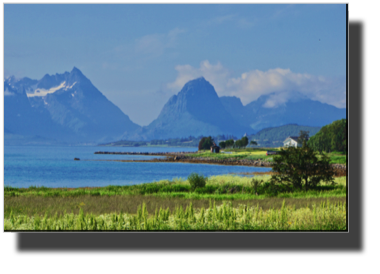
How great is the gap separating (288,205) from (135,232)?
341cm

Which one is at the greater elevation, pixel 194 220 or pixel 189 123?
pixel 189 123

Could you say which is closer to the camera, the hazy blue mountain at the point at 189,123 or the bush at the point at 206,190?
the bush at the point at 206,190

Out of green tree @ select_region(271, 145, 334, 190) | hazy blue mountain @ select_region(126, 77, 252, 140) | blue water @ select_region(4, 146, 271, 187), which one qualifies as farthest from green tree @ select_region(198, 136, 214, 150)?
green tree @ select_region(271, 145, 334, 190)

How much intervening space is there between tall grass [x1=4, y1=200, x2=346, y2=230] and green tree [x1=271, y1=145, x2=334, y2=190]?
3.29 metres

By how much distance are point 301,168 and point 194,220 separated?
499 cm

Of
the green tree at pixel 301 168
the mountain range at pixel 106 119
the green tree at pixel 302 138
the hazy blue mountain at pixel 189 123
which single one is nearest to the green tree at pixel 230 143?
the hazy blue mountain at pixel 189 123

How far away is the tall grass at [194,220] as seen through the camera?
6418 mm

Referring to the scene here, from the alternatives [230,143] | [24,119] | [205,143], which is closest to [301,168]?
[24,119]

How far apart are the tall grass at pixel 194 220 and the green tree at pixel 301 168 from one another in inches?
129

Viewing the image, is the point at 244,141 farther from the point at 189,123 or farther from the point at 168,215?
the point at 168,215

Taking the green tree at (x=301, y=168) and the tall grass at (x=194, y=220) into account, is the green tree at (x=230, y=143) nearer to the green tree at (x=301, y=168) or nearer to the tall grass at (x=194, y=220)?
the green tree at (x=301, y=168)

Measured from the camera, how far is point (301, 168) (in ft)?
34.0
